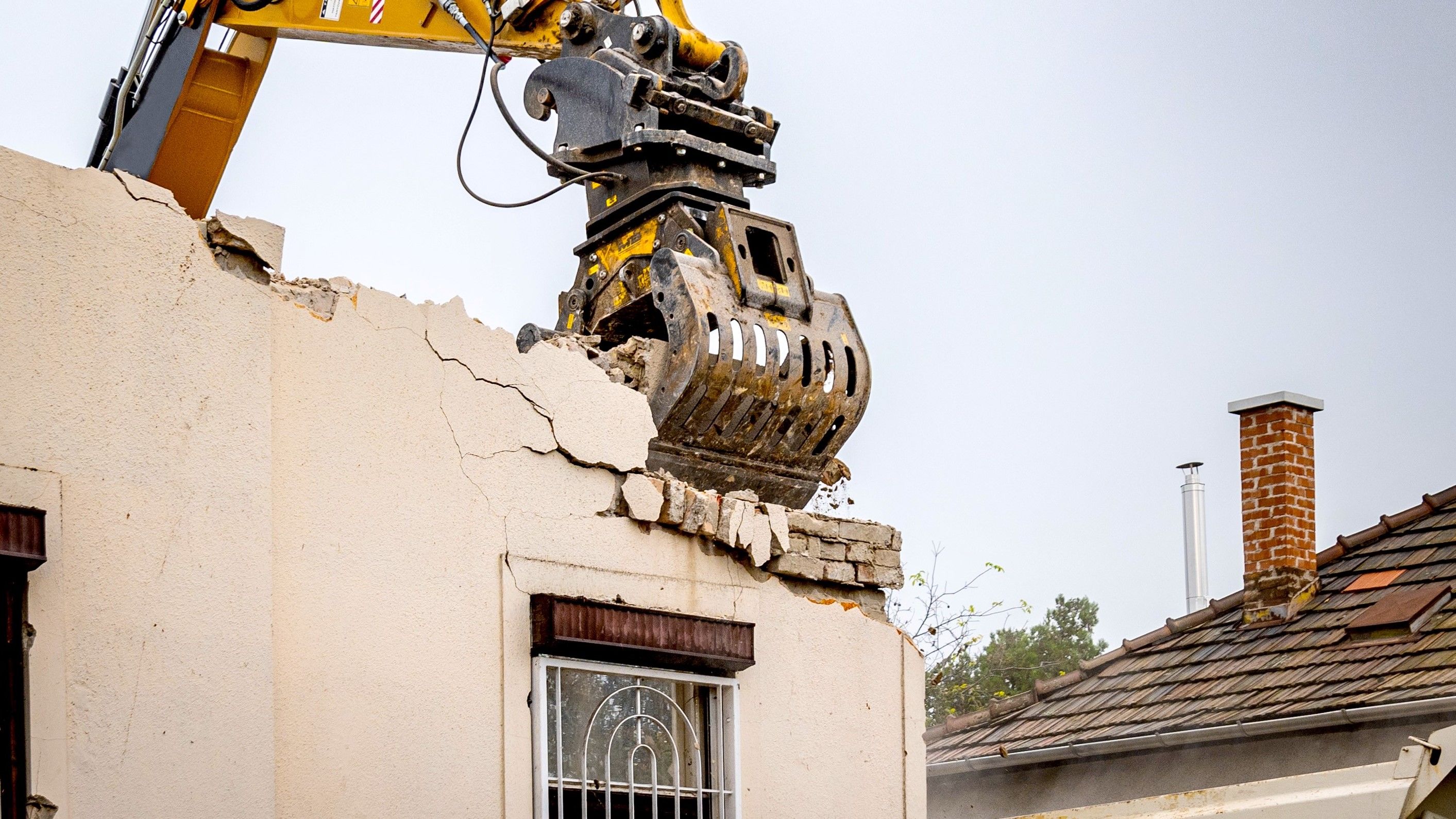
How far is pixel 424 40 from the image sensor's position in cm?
914

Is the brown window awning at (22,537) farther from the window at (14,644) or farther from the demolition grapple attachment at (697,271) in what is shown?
the demolition grapple attachment at (697,271)

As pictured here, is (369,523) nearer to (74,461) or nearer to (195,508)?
(195,508)

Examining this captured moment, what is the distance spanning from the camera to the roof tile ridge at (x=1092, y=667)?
13.1m

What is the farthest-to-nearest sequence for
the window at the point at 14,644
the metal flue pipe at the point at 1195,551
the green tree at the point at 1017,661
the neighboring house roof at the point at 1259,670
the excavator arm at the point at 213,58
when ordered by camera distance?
the green tree at the point at 1017,661 → the metal flue pipe at the point at 1195,551 → the neighboring house roof at the point at 1259,670 → the excavator arm at the point at 213,58 → the window at the point at 14,644

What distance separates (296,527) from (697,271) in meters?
2.39

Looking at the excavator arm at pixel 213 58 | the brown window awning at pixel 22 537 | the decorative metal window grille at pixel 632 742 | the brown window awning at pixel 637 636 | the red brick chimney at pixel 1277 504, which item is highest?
the excavator arm at pixel 213 58

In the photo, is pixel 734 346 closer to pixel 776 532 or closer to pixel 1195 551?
pixel 776 532

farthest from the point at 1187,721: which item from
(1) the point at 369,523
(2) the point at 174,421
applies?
(2) the point at 174,421

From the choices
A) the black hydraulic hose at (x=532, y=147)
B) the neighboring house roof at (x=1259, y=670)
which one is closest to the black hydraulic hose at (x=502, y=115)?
the black hydraulic hose at (x=532, y=147)

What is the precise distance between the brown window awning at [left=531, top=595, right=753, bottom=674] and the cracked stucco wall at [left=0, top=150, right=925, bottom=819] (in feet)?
0.38

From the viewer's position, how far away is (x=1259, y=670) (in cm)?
1185

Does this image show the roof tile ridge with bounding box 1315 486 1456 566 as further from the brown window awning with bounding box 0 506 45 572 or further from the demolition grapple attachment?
the brown window awning with bounding box 0 506 45 572

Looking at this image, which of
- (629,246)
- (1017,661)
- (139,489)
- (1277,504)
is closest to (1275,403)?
(1277,504)

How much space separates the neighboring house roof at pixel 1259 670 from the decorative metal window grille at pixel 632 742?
5351 millimetres
